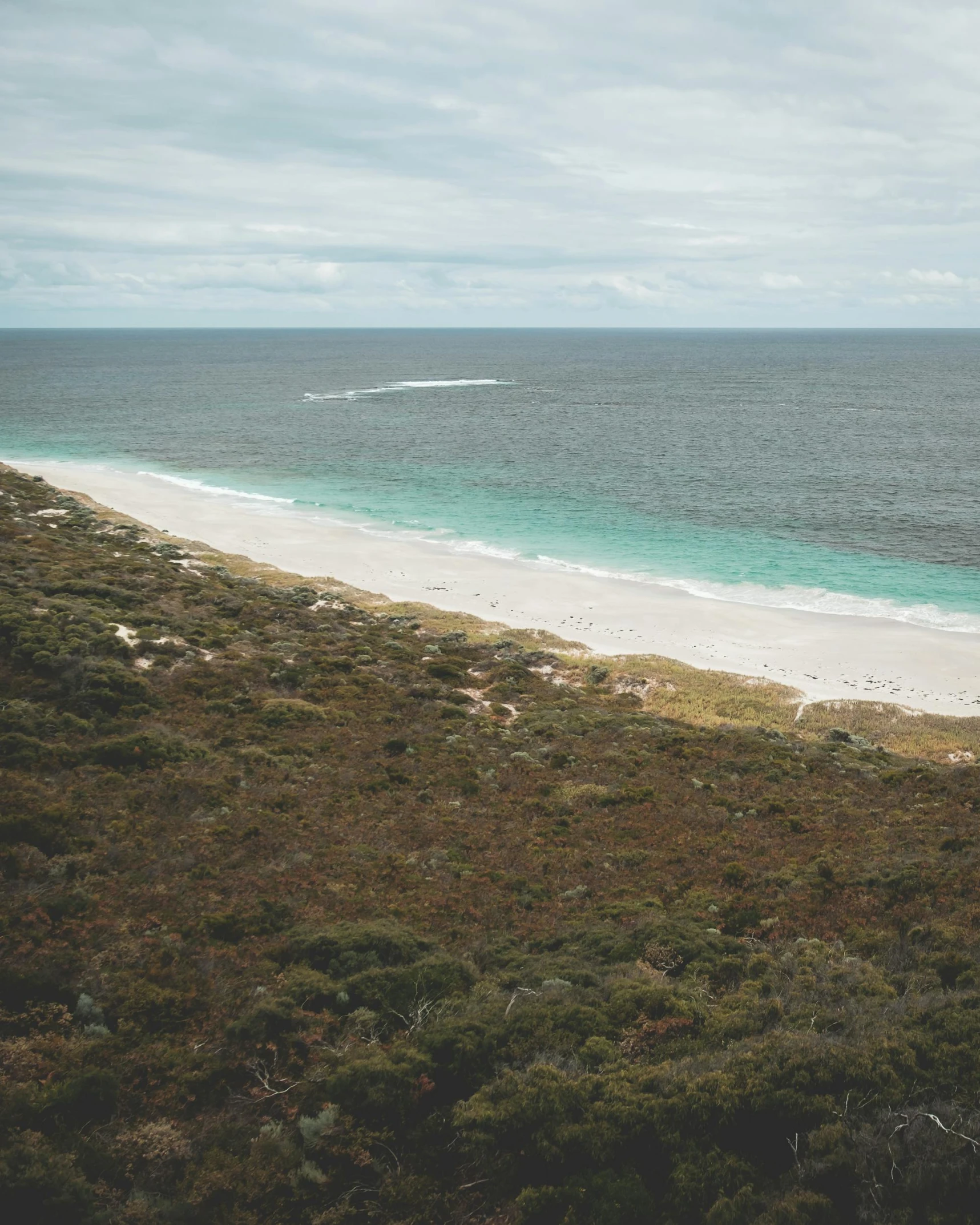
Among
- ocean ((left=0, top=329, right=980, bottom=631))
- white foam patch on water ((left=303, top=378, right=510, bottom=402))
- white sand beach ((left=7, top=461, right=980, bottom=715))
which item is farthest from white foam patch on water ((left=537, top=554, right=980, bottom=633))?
white foam patch on water ((left=303, top=378, right=510, bottom=402))

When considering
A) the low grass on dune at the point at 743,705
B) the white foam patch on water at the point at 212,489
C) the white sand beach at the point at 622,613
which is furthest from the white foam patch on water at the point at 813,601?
the white foam patch on water at the point at 212,489

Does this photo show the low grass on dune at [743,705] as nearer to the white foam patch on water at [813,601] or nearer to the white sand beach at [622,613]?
the white sand beach at [622,613]

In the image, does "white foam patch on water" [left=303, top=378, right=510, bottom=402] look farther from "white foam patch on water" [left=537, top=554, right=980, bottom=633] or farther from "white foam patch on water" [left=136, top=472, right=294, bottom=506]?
"white foam patch on water" [left=537, top=554, right=980, bottom=633]

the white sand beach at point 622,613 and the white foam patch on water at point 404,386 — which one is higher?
the white foam patch on water at point 404,386

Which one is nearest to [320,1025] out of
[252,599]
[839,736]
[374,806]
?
[374,806]

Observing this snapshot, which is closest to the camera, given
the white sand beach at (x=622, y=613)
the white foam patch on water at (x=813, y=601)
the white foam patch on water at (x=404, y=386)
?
the white sand beach at (x=622, y=613)

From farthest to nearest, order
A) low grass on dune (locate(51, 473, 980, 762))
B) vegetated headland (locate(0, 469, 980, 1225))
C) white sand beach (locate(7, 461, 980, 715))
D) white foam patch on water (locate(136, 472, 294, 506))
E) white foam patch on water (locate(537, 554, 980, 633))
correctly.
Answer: white foam patch on water (locate(136, 472, 294, 506))
white foam patch on water (locate(537, 554, 980, 633))
white sand beach (locate(7, 461, 980, 715))
low grass on dune (locate(51, 473, 980, 762))
vegetated headland (locate(0, 469, 980, 1225))

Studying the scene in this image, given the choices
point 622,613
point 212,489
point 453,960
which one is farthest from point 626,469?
point 453,960
